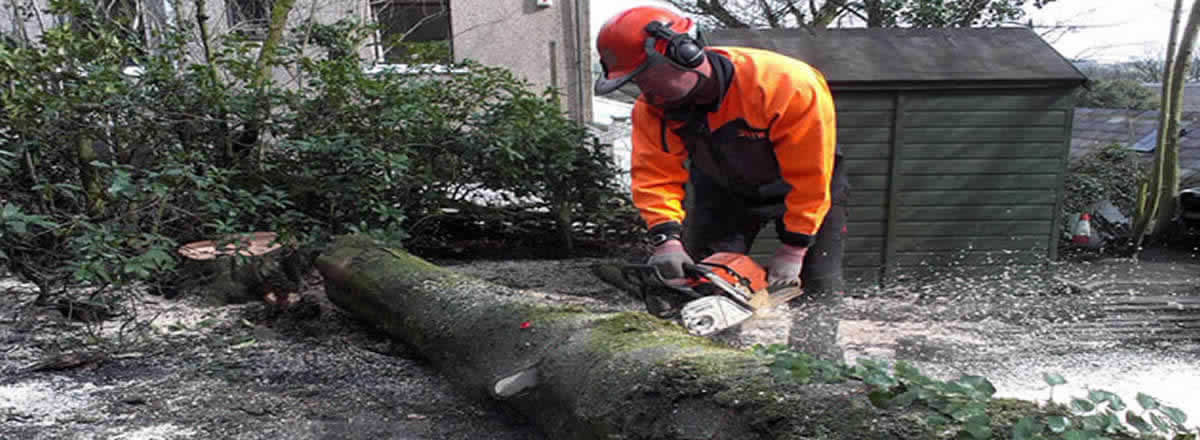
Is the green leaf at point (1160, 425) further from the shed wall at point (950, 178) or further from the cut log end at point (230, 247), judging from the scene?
the shed wall at point (950, 178)

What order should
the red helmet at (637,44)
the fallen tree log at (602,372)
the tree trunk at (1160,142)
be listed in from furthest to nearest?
the tree trunk at (1160,142) → the red helmet at (637,44) → the fallen tree log at (602,372)

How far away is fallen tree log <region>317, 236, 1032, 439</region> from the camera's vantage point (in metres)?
1.44

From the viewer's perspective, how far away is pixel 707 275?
2268mm

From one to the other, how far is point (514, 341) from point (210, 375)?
134cm

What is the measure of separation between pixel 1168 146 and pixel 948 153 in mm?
3915

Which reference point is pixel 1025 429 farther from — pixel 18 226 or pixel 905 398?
pixel 18 226

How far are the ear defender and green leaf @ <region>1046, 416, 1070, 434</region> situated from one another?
1.49m

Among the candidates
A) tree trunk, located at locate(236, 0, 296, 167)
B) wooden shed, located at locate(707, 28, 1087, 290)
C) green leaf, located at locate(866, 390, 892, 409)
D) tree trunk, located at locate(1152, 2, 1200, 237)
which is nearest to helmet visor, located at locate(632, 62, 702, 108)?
green leaf, located at locate(866, 390, 892, 409)

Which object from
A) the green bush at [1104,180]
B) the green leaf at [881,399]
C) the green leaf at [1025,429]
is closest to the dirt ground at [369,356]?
the green leaf at [881,399]

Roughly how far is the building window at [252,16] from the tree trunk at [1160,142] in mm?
8435

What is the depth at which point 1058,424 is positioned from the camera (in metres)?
1.13

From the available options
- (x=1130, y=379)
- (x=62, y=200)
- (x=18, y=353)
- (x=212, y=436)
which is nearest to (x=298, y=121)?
(x=62, y=200)

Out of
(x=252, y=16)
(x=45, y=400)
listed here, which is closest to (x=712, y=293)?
(x=45, y=400)

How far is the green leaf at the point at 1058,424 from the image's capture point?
3.70 feet
